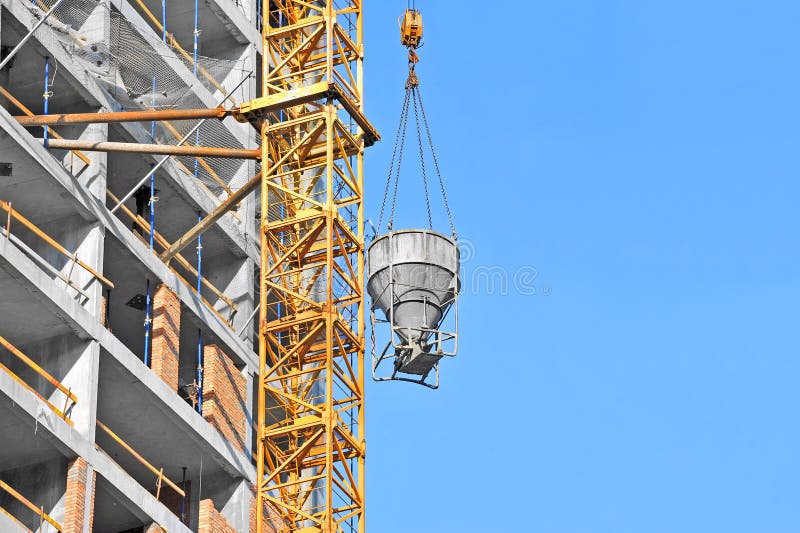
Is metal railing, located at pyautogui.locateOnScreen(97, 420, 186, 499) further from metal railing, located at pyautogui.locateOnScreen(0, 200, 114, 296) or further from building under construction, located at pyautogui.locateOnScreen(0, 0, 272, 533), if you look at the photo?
metal railing, located at pyautogui.locateOnScreen(0, 200, 114, 296)

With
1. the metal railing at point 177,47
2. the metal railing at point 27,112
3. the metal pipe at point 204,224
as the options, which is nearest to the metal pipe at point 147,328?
the metal pipe at point 204,224

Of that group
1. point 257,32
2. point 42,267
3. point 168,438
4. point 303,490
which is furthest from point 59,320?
point 257,32

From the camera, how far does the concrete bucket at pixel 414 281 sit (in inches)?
1757

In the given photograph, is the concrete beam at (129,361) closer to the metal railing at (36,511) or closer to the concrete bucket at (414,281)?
the metal railing at (36,511)

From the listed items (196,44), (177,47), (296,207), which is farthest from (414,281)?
(196,44)

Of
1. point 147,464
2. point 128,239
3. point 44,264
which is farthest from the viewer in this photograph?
point 128,239

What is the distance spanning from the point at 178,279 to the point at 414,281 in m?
6.84

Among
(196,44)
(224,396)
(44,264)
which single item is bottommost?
(44,264)

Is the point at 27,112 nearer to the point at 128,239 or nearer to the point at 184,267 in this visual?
the point at 128,239

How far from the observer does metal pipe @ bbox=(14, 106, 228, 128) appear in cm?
4344

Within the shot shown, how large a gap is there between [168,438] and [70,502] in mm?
6199

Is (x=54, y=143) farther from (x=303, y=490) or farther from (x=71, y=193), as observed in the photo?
(x=303, y=490)

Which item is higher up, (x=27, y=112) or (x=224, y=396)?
(x=27, y=112)

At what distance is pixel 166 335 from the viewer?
156 ft
